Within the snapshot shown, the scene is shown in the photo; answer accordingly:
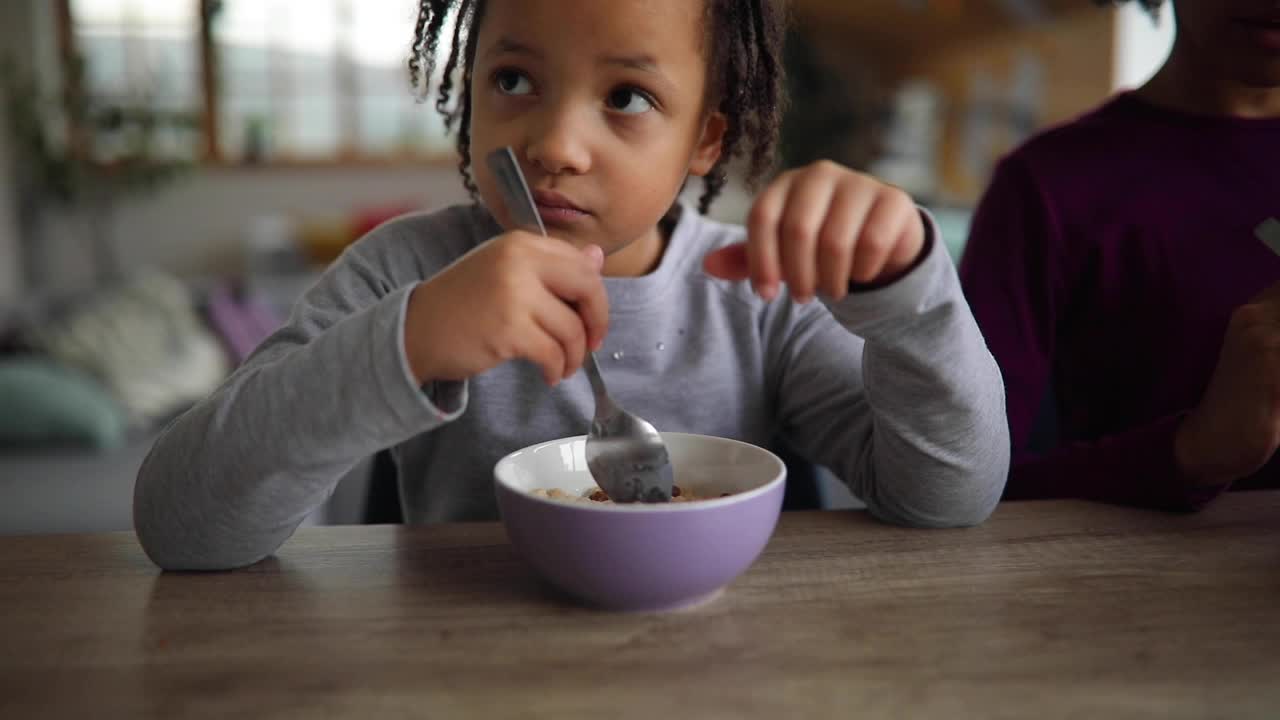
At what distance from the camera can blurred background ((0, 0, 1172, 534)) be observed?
250 cm

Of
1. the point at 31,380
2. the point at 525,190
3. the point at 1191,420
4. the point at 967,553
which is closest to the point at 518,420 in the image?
the point at 525,190

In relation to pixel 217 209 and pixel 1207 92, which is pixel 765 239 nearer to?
pixel 1207 92

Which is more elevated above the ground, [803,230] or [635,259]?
[803,230]

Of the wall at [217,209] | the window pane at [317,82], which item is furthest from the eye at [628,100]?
the window pane at [317,82]

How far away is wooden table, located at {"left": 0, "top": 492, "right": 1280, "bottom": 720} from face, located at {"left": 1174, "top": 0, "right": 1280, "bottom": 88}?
47cm

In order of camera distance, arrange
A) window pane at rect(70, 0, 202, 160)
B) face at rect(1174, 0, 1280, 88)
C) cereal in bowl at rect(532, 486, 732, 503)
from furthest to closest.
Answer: window pane at rect(70, 0, 202, 160), face at rect(1174, 0, 1280, 88), cereal in bowl at rect(532, 486, 732, 503)

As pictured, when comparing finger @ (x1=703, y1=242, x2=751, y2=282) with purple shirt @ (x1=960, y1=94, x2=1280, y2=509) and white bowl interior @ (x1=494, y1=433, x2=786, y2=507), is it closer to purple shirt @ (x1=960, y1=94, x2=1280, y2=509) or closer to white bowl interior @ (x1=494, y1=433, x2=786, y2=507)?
white bowl interior @ (x1=494, y1=433, x2=786, y2=507)

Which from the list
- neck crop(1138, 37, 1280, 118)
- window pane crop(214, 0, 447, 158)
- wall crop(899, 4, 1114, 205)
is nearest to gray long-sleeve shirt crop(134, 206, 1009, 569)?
neck crop(1138, 37, 1280, 118)

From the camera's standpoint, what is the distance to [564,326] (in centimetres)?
60

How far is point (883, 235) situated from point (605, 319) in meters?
0.17

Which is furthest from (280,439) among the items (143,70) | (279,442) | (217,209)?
(143,70)

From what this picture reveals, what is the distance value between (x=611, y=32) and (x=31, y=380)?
2085 millimetres

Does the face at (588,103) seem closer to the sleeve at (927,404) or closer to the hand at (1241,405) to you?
the sleeve at (927,404)

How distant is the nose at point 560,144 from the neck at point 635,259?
8.0 inches
